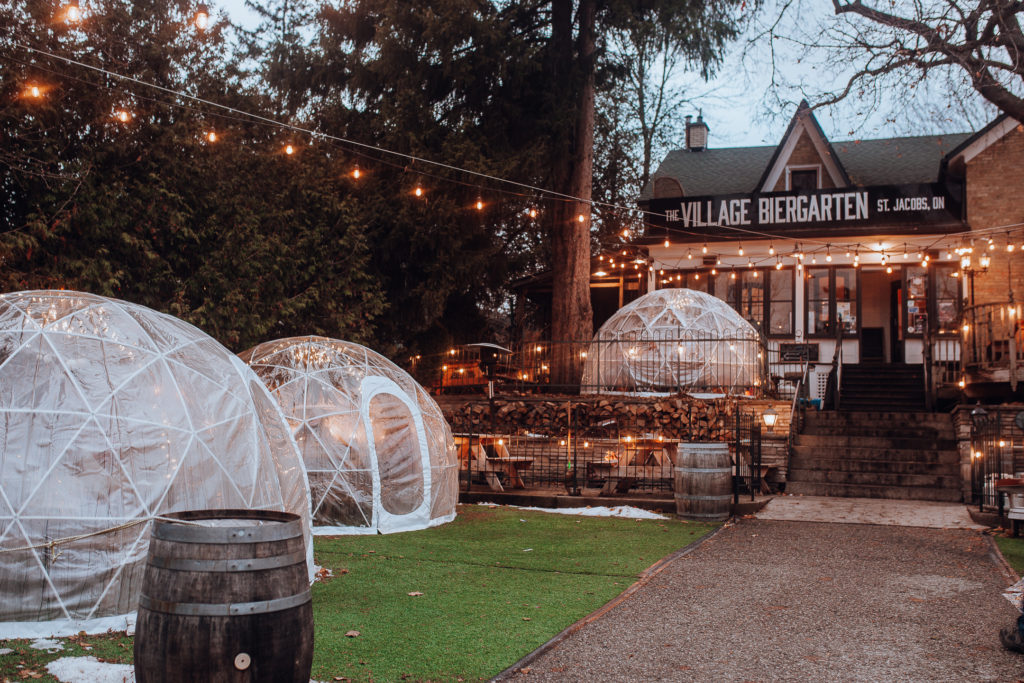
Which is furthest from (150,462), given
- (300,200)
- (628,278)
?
(628,278)

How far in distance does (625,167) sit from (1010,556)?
23204 millimetres

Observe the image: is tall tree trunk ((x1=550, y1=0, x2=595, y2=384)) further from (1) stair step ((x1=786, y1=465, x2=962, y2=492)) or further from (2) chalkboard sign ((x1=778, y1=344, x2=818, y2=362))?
(1) stair step ((x1=786, y1=465, x2=962, y2=492))

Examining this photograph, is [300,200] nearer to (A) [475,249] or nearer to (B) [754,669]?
(A) [475,249]

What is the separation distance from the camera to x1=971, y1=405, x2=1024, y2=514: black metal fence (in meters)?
11.7

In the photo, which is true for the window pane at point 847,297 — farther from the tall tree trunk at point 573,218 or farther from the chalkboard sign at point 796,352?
the tall tree trunk at point 573,218

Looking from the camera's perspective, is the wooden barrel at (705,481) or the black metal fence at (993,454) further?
the wooden barrel at (705,481)

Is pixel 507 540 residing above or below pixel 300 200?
below

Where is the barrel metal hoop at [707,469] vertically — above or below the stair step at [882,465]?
above

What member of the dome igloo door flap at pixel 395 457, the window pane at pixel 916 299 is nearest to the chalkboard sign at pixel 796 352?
the window pane at pixel 916 299

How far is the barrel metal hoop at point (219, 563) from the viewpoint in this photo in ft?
13.0

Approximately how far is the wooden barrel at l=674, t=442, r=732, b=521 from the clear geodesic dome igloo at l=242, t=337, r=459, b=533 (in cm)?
327

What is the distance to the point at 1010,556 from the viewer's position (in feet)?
30.1

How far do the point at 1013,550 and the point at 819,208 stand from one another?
15061 millimetres

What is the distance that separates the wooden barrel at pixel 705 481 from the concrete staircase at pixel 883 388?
7994mm
